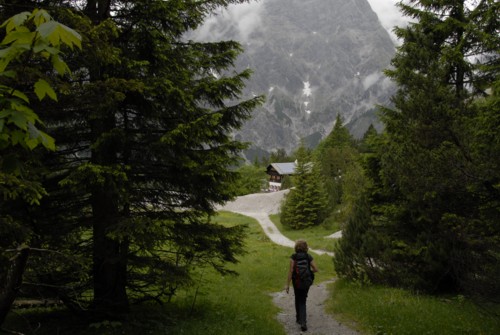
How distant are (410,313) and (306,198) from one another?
107ft

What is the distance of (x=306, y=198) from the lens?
42.1 metres

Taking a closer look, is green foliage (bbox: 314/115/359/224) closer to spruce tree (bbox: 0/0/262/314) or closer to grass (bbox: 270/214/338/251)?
grass (bbox: 270/214/338/251)

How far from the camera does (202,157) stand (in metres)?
8.54

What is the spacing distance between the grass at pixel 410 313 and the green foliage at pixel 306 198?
29.6m

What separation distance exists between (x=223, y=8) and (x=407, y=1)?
982 cm

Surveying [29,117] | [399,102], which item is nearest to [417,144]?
[399,102]

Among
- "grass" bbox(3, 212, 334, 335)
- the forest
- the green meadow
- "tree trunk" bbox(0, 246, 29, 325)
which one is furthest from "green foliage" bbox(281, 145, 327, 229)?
"tree trunk" bbox(0, 246, 29, 325)

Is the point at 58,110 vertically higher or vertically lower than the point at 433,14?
lower

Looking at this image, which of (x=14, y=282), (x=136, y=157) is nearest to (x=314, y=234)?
(x=136, y=157)

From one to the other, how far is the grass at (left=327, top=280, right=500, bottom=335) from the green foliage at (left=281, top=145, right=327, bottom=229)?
2962cm

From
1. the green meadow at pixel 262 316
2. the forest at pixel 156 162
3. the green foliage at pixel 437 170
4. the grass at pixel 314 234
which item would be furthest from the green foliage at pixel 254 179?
the forest at pixel 156 162

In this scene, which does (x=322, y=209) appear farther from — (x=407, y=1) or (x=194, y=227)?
(x=194, y=227)

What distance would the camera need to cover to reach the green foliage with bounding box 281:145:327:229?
137ft

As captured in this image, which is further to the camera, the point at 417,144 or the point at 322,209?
the point at 322,209
